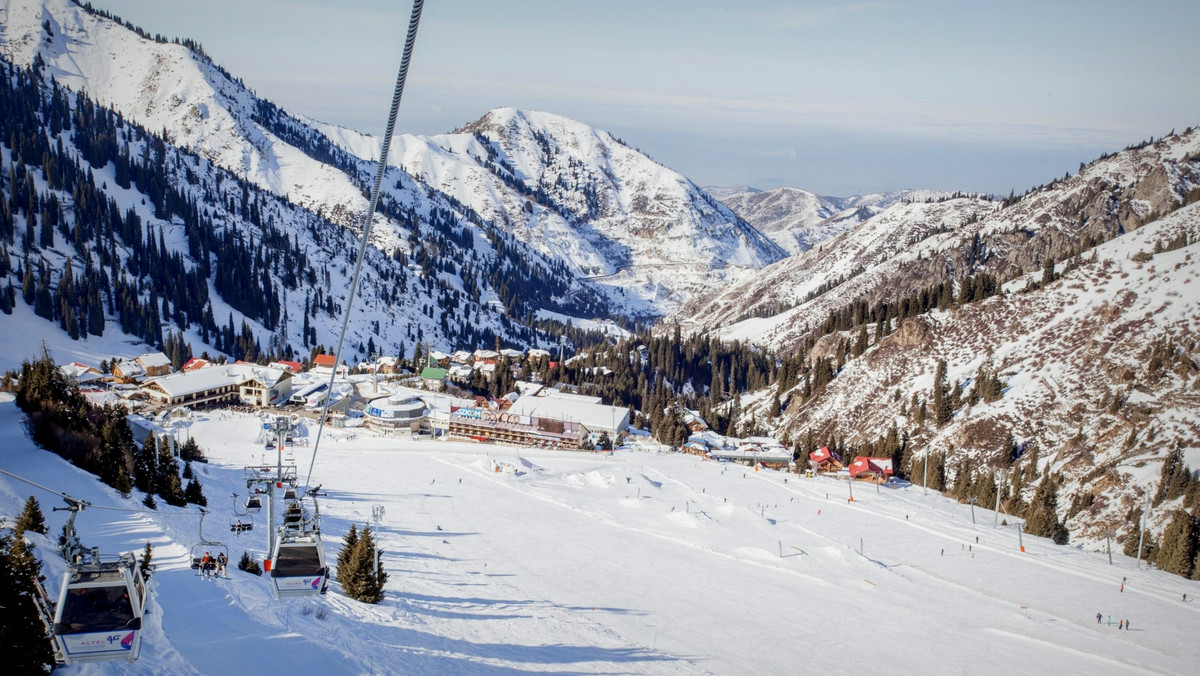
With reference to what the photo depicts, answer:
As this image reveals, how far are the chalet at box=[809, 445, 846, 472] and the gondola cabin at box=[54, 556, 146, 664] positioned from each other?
69.8 meters

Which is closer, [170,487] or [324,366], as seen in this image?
[170,487]

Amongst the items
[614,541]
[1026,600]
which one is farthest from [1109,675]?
[614,541]

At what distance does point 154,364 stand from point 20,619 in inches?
3812

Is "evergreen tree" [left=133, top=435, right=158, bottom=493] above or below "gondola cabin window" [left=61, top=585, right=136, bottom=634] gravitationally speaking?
below

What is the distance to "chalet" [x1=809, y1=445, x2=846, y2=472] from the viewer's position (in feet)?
244

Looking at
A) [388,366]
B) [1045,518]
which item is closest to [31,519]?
[1045,518]

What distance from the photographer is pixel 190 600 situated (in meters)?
21.6

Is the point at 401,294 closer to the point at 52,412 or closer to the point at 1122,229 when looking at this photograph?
the point at 52,412

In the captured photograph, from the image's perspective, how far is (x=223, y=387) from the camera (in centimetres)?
8712

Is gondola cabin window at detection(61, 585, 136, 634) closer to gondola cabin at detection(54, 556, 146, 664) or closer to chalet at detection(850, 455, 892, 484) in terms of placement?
gondola cabin at detection(54, 556, 146, 664)

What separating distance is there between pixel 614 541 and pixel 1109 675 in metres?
26.4

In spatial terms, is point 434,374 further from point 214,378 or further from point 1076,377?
point 1076,377

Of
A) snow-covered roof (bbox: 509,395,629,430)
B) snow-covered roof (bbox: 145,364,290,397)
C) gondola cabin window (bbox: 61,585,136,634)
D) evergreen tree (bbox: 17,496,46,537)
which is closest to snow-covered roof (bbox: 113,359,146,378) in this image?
snow-covered roof (bbox: 145,364,290,397)

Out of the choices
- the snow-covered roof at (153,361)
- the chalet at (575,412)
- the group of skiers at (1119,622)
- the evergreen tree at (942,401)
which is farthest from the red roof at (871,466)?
A: the snow-covered roof at (153,361)
